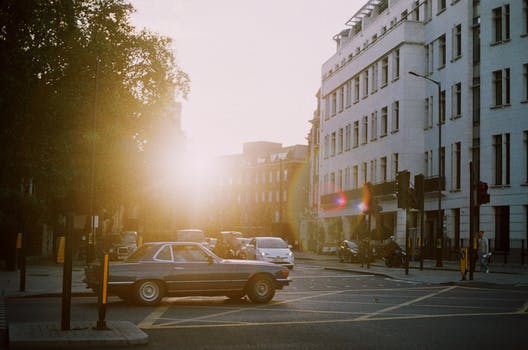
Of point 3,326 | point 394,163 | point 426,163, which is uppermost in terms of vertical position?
point 394,163

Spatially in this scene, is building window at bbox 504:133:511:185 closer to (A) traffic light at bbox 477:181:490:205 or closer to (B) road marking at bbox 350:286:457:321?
(A) traffic light at bbox 477:181:490:205

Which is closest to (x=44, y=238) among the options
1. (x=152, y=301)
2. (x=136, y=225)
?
(x=152, y=301)

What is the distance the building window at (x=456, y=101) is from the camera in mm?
49969

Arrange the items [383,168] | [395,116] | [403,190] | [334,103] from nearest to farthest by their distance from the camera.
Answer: [403,190] < [395,116] < [383,168] < [334,103]

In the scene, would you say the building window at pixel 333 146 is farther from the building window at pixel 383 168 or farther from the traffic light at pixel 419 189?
the traffic light at pixel 419 189

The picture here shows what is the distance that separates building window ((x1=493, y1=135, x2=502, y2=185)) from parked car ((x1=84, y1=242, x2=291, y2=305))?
2894 cm

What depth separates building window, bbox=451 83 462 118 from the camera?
50.0m

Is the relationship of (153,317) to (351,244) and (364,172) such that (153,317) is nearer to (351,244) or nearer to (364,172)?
(351,244)

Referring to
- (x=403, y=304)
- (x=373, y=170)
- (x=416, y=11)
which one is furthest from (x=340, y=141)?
(x=403, y=304)

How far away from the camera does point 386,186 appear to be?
2320 inches

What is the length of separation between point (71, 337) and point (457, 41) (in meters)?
42.9

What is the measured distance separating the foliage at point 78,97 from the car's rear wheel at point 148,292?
109 inches

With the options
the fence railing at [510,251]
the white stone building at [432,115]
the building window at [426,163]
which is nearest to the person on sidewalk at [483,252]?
the white stone building at [432,115]

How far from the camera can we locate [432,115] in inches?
2122
